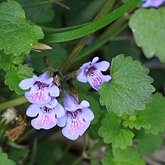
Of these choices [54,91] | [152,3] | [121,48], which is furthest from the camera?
[121,48]

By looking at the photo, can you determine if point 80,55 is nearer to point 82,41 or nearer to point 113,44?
point 82,41

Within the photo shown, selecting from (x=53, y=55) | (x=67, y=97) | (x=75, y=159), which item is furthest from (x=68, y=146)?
(x=67, y=97)

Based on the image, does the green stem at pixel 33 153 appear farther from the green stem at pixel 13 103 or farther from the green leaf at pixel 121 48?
the green leaf at pixel 121 48

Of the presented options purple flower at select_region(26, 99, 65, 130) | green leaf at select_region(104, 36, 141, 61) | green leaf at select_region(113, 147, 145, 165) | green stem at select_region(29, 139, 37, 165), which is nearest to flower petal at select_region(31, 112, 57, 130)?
purple flower at select_region(26, 99, 65, 130)

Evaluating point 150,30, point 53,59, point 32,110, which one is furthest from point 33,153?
point 150,30

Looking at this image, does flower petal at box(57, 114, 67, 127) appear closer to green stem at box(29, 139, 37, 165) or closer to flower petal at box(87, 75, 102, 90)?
flower petal at box(87, 75, 102, 90)

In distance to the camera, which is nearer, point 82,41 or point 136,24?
point 136,24

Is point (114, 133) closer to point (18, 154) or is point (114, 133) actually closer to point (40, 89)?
point (40, 89)
